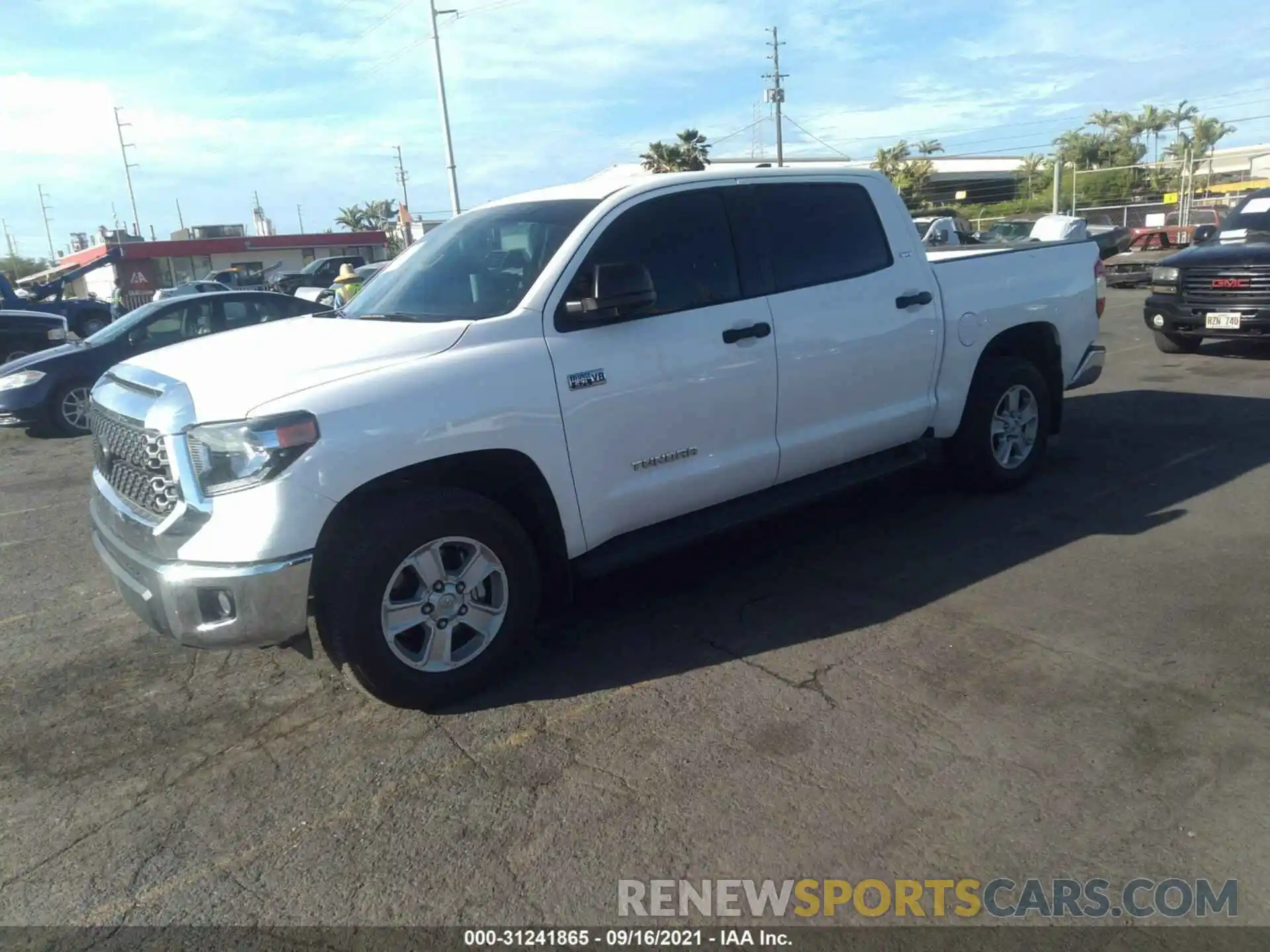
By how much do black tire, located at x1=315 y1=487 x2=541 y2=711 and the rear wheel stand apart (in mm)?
8502

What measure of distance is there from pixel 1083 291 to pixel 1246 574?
2.33 metres

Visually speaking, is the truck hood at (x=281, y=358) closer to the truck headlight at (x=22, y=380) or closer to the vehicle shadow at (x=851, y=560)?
the vehicle shadow at (x=851, y=560)

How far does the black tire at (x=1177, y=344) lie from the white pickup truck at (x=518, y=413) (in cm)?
697

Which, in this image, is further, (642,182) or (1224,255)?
(1224,255)

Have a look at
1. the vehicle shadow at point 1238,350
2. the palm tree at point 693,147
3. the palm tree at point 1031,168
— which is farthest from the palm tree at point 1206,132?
the vehicle shadow at point 1238,350

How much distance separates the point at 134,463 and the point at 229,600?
2.59 feet

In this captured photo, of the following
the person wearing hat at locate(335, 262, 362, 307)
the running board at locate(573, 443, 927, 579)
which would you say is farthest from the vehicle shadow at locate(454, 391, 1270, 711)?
the person wearing hat at locate(335, 262, 362, 307)

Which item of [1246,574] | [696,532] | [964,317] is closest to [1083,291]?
[964,317]

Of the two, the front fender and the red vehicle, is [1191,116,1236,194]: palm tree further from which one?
the front fender

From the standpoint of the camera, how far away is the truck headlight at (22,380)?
10453mm

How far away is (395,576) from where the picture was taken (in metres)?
3.61

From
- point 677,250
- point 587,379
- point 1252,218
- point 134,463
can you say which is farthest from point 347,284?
point 1252,218

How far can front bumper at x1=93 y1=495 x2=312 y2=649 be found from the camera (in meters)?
3.34

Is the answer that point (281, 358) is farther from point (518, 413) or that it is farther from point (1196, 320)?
point (1196, 320)
